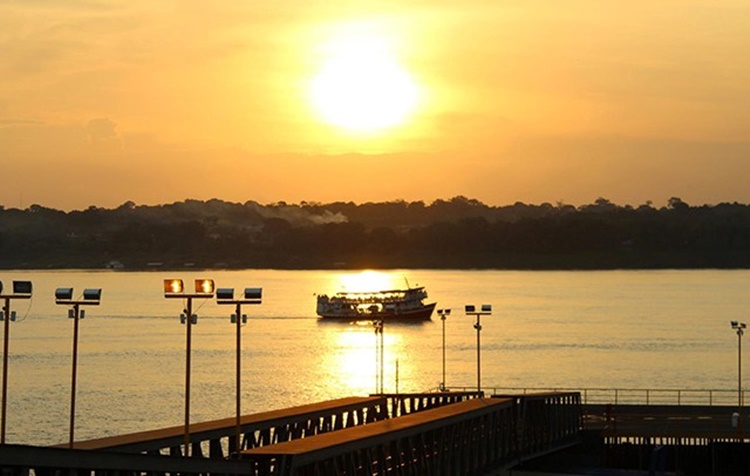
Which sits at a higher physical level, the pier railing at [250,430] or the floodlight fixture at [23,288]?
the floodlight fixture at [23,288]

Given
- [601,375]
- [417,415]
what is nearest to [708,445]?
[417,415]

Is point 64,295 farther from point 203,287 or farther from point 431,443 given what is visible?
point 431,443

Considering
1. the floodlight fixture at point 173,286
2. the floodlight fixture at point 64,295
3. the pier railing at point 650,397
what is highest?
the floodlight fixture at point 173,286

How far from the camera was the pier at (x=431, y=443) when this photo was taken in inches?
1577

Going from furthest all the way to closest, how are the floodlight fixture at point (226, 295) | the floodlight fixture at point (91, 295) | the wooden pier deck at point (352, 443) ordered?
the floodlight fixture at point (91, 295), the floodlight fixture at point (226, 295), the wooden pier deck at point (352, 443)

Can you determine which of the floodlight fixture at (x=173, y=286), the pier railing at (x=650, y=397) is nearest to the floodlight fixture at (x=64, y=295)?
the floodlight fixture at (x=173, y=286)

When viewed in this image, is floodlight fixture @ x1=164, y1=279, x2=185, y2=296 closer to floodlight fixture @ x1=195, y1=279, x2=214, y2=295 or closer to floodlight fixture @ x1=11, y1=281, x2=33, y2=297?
floodlight fixture @ x1=195, y1=279, x2=214, y2=295

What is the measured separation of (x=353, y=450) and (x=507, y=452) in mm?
22472

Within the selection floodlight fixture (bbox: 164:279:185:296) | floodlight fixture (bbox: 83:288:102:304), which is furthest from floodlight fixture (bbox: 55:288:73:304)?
floodlight fixture (bbox: 164:279:185:296)

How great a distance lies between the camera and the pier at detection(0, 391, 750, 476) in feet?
131

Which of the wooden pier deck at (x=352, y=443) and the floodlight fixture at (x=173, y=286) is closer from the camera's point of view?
the wooden pier deck at (x=352, y=443)

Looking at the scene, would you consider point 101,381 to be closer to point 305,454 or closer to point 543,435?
point 543,435

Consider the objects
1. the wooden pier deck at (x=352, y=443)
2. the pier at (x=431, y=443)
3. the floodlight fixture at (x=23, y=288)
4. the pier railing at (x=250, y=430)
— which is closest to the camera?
the wooden pier deck at (x=352, y=443)

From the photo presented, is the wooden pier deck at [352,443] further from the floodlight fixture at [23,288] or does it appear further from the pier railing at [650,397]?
the pier railing at [650,397]
